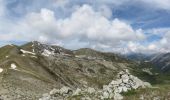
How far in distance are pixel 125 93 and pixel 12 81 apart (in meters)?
58.7

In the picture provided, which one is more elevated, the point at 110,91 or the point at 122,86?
the point at 122,86

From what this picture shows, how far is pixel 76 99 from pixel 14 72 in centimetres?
6908

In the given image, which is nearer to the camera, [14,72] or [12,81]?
[12,81]

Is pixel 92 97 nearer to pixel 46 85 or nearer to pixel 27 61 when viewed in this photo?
pixel 46 85

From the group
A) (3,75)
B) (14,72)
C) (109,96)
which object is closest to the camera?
(109,96)

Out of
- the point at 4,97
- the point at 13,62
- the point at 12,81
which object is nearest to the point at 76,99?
the point at 4,97

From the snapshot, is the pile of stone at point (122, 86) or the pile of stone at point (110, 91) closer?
the pile of stone at point (110, 91)

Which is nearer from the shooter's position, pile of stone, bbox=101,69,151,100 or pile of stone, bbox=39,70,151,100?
pile of stone, bbox=39,70,151,100

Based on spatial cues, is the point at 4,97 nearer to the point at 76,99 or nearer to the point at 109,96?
the point at 76,99

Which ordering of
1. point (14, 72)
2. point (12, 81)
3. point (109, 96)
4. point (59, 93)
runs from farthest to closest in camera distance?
point (14, 72), point (12, 81), point (59, 93), point (109, 96)

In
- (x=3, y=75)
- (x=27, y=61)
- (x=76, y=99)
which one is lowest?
(x=76, y=99)

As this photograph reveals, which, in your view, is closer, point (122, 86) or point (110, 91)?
point (110, 91)

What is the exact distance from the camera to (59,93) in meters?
71.2

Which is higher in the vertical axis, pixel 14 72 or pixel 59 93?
pixel 14 72
